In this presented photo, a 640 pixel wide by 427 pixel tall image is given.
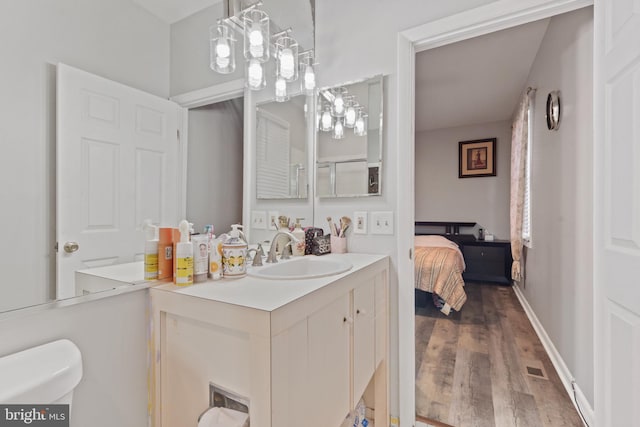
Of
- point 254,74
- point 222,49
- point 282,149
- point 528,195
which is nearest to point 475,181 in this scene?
point 528,195

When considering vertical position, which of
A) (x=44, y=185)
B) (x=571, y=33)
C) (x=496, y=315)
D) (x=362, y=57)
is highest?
(x=571, y=33)

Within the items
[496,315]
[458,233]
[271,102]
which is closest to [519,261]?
[496,315]

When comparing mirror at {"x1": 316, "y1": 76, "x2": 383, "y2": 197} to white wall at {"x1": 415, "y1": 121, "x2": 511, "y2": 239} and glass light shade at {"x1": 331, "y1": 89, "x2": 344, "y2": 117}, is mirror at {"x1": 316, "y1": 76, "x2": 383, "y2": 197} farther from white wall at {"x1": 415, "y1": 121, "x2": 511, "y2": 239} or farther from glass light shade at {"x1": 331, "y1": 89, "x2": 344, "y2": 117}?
white wall at {"x1": 415, "y1": 121, "x2": 511, "y2": 239}

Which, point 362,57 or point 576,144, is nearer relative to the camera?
point 362,57

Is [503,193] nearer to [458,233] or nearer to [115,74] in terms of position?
[458,233]

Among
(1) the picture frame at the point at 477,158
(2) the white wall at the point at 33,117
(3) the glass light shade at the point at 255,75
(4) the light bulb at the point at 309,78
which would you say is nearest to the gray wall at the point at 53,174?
(2) the white wall at the point at 33,117

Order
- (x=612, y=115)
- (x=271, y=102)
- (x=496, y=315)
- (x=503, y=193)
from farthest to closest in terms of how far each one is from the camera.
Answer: (x=503, y=193) < (x=496, y=315) < (x=271, y=102) < (x=612, y=115)

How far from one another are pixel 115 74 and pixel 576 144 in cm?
240

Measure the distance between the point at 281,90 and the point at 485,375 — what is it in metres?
2.27

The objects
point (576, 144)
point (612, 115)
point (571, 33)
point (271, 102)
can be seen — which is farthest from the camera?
point (571, 33)

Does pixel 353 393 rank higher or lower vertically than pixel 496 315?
higher

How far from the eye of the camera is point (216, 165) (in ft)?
3.82

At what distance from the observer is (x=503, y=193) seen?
482 cm

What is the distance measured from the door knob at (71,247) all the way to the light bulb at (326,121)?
54.7 inches
